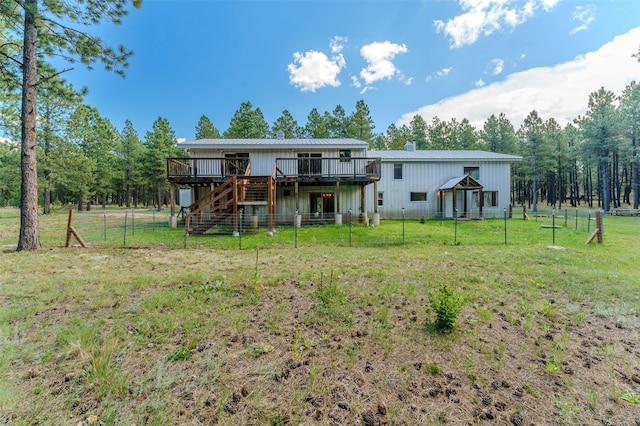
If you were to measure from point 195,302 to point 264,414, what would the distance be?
2.70 metres

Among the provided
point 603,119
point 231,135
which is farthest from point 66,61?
point 603,119

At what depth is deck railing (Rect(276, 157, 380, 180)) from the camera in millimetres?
15055

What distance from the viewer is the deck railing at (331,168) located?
15.1 meters

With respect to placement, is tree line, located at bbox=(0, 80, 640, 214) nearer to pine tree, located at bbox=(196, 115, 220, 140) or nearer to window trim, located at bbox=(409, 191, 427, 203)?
pine tree, located at bbox=(196, 115, 220, 140)

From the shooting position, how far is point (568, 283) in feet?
16.8

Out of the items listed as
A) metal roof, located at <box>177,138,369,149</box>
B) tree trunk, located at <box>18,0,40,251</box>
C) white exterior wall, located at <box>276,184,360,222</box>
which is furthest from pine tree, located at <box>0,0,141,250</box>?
white exterior wall, located at <box>276,184,360,222</box>

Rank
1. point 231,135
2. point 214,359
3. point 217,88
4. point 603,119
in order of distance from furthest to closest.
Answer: point 231,135 < point 217,88 < point 603,119 < point 214,359

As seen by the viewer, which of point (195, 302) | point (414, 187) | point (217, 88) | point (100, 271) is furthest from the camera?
point (217, 88)

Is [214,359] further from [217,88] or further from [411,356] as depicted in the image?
[217,88]

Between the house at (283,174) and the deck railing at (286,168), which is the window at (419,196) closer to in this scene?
the house at (283,174)

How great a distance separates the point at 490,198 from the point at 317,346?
22946 mm

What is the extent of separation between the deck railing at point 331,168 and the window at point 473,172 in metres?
9.99

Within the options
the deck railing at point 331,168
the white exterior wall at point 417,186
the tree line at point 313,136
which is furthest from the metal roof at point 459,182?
the tree line at point 313,136

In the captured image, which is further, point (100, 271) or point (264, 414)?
point (100, 271)
